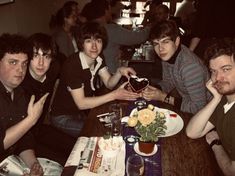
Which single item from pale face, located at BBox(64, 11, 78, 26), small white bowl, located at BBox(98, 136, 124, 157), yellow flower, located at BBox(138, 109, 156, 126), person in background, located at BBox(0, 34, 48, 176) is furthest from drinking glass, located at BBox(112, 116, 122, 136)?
pale face, located at BBox(64, 11, 78, 26)

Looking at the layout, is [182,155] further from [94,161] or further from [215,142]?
[94,161]

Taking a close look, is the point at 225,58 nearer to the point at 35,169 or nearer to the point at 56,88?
the point at 35,169

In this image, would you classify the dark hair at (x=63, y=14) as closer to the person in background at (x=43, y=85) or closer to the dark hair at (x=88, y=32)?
the dark hair at (x=88, y=32)

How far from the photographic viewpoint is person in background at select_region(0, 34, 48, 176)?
1.95 meters

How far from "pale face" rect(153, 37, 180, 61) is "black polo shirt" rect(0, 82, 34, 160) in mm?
1149

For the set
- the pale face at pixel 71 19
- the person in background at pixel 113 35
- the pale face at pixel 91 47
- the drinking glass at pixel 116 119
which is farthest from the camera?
the pale face at pixel 71 19

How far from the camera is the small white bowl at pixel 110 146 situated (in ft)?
5.50

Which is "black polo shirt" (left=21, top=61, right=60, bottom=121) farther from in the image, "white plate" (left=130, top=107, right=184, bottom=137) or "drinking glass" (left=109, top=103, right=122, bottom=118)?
"white plate" (left=130, top=107, right=184, bottom=137)

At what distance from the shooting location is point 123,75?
111 inches

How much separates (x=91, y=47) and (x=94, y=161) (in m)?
1.26

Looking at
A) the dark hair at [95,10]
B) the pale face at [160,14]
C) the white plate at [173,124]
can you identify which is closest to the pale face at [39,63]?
the white plate at [173,124]

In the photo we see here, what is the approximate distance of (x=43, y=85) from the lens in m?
2.50

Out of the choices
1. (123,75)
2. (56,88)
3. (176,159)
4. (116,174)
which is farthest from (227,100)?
(56,88)

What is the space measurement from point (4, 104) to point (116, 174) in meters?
0.95
